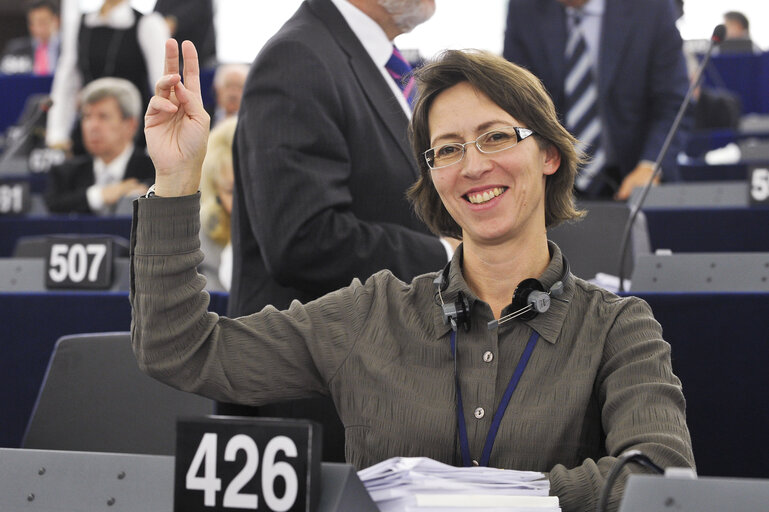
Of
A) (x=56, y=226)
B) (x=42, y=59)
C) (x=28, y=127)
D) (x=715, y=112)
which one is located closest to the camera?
(x=56, y=226)

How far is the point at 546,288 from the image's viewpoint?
1.62 m

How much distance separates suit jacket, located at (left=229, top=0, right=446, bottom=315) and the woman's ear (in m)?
0.45

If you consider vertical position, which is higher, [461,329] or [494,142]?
[494,142]

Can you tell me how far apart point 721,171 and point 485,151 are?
406 centimetres

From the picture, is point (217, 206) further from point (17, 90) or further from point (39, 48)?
point (39, 48)

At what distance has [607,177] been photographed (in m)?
4.02

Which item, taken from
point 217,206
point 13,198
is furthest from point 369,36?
point 13,198

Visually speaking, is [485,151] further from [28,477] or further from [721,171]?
[721,171]

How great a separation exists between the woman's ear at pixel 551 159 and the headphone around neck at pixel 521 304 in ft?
0.63

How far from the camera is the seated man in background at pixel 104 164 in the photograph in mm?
5219

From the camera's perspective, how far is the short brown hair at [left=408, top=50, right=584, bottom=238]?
1646mm

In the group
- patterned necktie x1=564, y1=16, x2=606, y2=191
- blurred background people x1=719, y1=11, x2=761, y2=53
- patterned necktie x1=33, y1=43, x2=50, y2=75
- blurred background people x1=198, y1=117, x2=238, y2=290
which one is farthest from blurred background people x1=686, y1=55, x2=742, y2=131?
patterned necktie x1=33, y1=43, x2=50, y2=75

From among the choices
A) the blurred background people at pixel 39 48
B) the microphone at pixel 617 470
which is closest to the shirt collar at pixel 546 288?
the microphone at pixel 617 470

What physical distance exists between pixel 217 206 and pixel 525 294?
2268 mm
